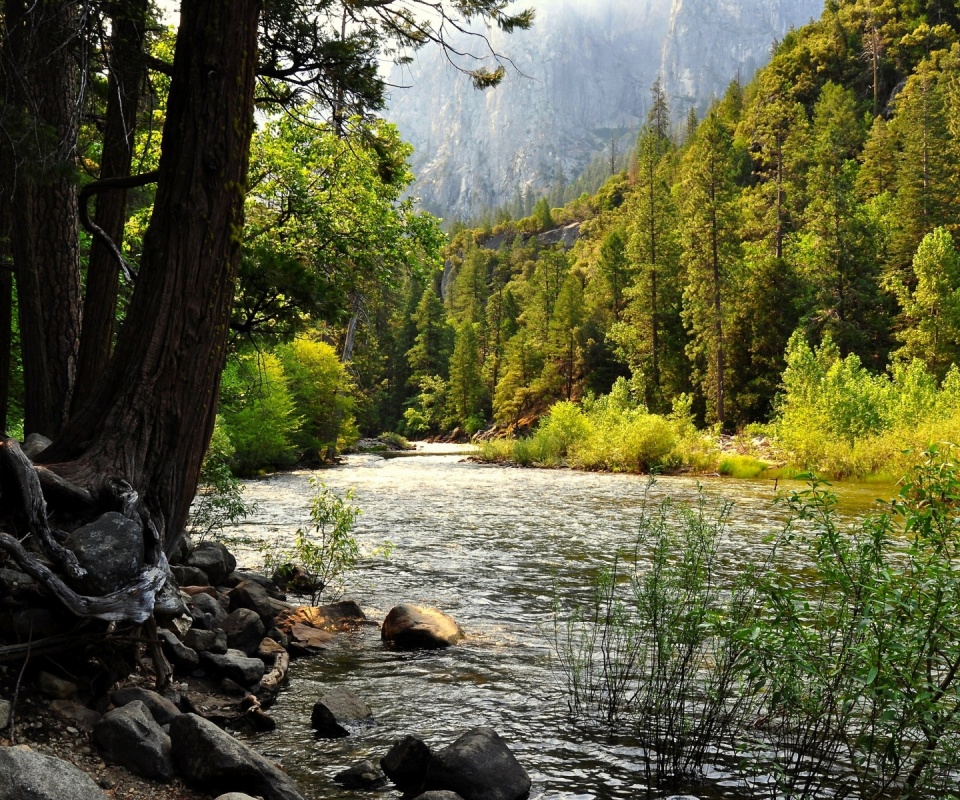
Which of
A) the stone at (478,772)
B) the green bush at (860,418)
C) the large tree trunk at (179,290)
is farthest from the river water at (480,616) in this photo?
the green bush at (860,418)

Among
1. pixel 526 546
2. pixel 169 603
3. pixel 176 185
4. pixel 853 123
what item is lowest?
pixel 526 546

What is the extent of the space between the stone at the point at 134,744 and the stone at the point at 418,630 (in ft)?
11.1

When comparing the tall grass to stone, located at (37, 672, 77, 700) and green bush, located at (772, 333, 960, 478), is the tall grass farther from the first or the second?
green bush, located at (772, 333, 960, 478)

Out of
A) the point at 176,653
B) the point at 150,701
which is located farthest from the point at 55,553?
the point at 176,653

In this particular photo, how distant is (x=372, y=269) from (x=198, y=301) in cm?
869

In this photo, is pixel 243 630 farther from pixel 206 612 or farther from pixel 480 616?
pixel 480 616

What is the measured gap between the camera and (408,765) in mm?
4301

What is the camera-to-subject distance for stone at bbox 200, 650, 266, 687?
559 centimetres

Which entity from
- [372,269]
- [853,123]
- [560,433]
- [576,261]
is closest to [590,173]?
[576,261]

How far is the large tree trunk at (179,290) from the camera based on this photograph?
4871 millimetres

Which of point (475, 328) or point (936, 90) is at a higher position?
point (936, 90)

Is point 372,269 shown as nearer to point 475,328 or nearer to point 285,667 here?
point 285,667

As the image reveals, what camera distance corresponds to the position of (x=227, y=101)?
4980 mm

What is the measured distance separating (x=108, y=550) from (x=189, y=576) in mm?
3752
